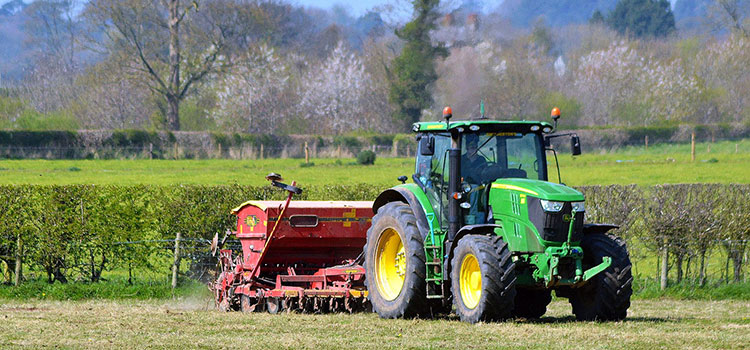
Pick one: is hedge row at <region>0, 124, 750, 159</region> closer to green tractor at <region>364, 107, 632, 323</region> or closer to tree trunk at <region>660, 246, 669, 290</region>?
tree trunk at <region>660, 246, 669, 290</region>

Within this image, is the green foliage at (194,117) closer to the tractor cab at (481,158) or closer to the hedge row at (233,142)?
the hedge row at (233,142)

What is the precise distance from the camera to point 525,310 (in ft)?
40.1

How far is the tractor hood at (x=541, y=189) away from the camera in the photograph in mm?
10500

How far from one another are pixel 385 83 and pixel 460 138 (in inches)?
1955

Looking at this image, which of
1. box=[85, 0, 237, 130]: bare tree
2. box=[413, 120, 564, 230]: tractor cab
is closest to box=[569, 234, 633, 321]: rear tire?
box=[413, 120, 564, 230]: tractor cab

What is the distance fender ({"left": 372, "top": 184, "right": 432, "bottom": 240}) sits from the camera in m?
11.6

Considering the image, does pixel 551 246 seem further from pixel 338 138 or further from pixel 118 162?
pixel 338 138

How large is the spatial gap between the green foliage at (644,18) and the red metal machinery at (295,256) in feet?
334

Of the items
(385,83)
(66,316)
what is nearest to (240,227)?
(66,316)

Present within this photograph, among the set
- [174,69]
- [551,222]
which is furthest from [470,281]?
[174,69]

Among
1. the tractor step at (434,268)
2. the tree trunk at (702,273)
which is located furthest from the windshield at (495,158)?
the tree trunk at (702,273)

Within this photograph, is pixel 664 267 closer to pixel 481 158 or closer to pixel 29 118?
pixel 481 158

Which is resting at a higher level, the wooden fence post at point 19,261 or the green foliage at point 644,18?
the green foliage at point 644,18

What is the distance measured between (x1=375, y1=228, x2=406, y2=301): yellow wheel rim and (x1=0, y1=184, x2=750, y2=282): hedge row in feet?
20.1
